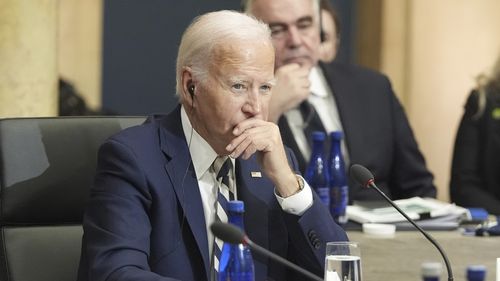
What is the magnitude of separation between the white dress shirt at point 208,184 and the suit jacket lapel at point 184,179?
2 centimetres

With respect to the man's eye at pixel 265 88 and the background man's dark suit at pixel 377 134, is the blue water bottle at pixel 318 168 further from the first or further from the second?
the man's eye at pixel 265 88

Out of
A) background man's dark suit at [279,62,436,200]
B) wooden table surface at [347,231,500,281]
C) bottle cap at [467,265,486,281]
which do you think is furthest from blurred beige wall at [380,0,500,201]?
bottle cap at [467,265,486,281]

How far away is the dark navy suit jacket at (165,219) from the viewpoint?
2586mm

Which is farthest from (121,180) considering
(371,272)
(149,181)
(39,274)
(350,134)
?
(350,134)

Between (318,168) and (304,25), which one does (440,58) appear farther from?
(318,168)

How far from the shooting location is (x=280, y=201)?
2824 mm

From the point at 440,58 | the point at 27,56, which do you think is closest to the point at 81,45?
the point at 440,58

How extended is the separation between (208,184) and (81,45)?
13.2ft

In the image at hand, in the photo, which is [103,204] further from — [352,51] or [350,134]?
[352,51]

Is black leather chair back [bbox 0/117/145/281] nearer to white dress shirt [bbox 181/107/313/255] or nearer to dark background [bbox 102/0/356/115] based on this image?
white dress shirt [bbox 181/107/313/255]

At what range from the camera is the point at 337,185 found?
3.57 metres

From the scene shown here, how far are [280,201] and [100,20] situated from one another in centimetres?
Result: 425

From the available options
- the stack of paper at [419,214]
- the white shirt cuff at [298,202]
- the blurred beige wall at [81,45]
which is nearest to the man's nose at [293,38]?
the stack of paper at [419,214]

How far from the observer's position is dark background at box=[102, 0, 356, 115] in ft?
24.1
